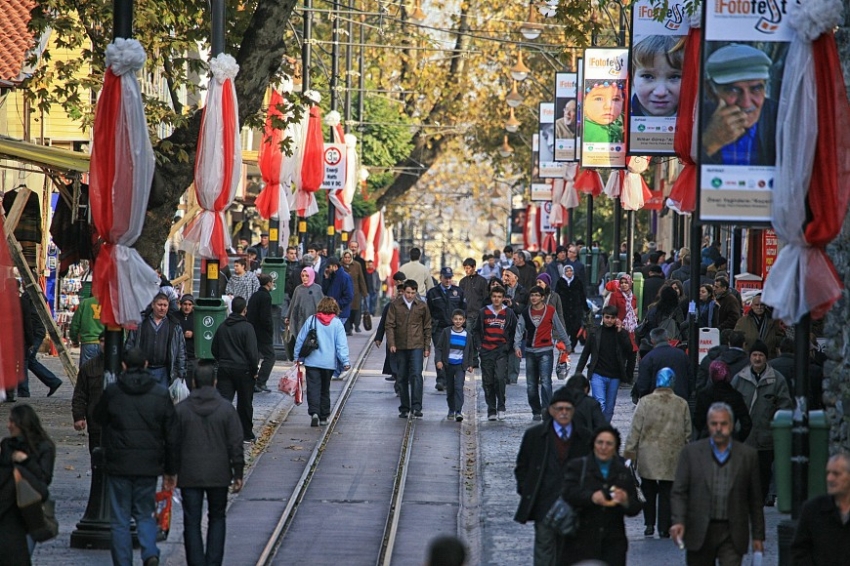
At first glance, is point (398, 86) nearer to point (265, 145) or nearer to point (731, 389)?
point (265, 145)

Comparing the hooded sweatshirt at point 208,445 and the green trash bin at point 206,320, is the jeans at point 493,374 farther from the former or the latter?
the hooded sweatshirt at point 208,445

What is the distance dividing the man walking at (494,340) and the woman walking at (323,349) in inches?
→ 73.0

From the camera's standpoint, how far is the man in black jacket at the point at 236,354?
716 inches

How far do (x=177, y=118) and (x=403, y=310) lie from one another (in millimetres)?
3915

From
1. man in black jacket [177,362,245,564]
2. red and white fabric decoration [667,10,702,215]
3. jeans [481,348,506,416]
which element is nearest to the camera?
man in black jacket [177,362,245,564]

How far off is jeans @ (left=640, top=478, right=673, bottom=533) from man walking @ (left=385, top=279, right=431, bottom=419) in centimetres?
770

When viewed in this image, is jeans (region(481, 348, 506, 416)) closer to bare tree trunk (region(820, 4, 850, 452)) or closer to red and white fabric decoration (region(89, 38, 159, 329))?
bare tree trunk (region(820, 4, 850, 452))

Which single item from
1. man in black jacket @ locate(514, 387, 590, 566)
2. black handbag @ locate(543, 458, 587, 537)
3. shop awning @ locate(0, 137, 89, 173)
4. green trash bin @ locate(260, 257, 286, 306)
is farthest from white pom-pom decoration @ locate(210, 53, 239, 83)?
black handbag @ locate(543, 458, 587, 537)

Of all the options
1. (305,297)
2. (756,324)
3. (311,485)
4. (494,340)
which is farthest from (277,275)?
(756,324)

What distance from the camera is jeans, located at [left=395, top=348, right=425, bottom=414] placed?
21.5 m

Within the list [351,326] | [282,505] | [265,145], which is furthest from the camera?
[351,326]

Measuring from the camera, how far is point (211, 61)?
58.4ft

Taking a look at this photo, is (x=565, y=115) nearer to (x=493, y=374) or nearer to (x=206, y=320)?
(x=493, y=374)

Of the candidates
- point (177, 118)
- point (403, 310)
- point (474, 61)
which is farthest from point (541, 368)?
point (474, 61)
